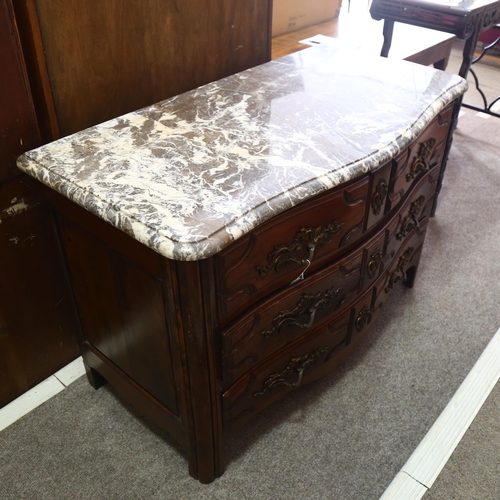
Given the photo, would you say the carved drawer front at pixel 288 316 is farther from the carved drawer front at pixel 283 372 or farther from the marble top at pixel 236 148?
the marble top at pixel 236 148

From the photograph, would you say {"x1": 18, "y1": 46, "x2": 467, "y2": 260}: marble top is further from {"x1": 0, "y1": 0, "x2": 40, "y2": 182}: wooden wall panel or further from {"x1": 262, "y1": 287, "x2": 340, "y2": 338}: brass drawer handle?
{"x1": 262, "y1": 287, "x2": 340, "y2": 338}: brass drawer handle

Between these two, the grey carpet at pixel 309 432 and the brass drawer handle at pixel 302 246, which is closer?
the brass drawer handle at pixel 302 246

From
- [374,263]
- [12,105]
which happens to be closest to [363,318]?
[374,263]

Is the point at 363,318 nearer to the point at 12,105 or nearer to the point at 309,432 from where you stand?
the point at 309,432

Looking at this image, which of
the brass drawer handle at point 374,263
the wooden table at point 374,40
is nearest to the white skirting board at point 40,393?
the brass drawer handle at point 374,263

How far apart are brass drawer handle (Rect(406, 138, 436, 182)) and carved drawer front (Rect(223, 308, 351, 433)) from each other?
0.39 metres

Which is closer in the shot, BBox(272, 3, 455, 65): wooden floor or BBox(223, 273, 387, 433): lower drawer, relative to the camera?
BBox(223, 273, 387, 433): lower drawer

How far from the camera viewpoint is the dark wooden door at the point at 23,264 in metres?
1.12

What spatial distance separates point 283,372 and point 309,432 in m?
0.26

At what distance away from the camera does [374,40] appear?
8.94 feet

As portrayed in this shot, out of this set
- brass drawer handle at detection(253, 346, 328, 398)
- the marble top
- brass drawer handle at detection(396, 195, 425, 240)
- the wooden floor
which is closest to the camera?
the marble top

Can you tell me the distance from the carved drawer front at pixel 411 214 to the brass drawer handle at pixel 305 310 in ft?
0.85

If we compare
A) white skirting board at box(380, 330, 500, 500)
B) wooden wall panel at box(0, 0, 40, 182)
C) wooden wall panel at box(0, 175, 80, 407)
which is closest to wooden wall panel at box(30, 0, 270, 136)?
wooden wall panel at box(0, 0, 40, 182)

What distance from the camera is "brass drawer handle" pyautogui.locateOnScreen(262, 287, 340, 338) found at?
46.5 inches
